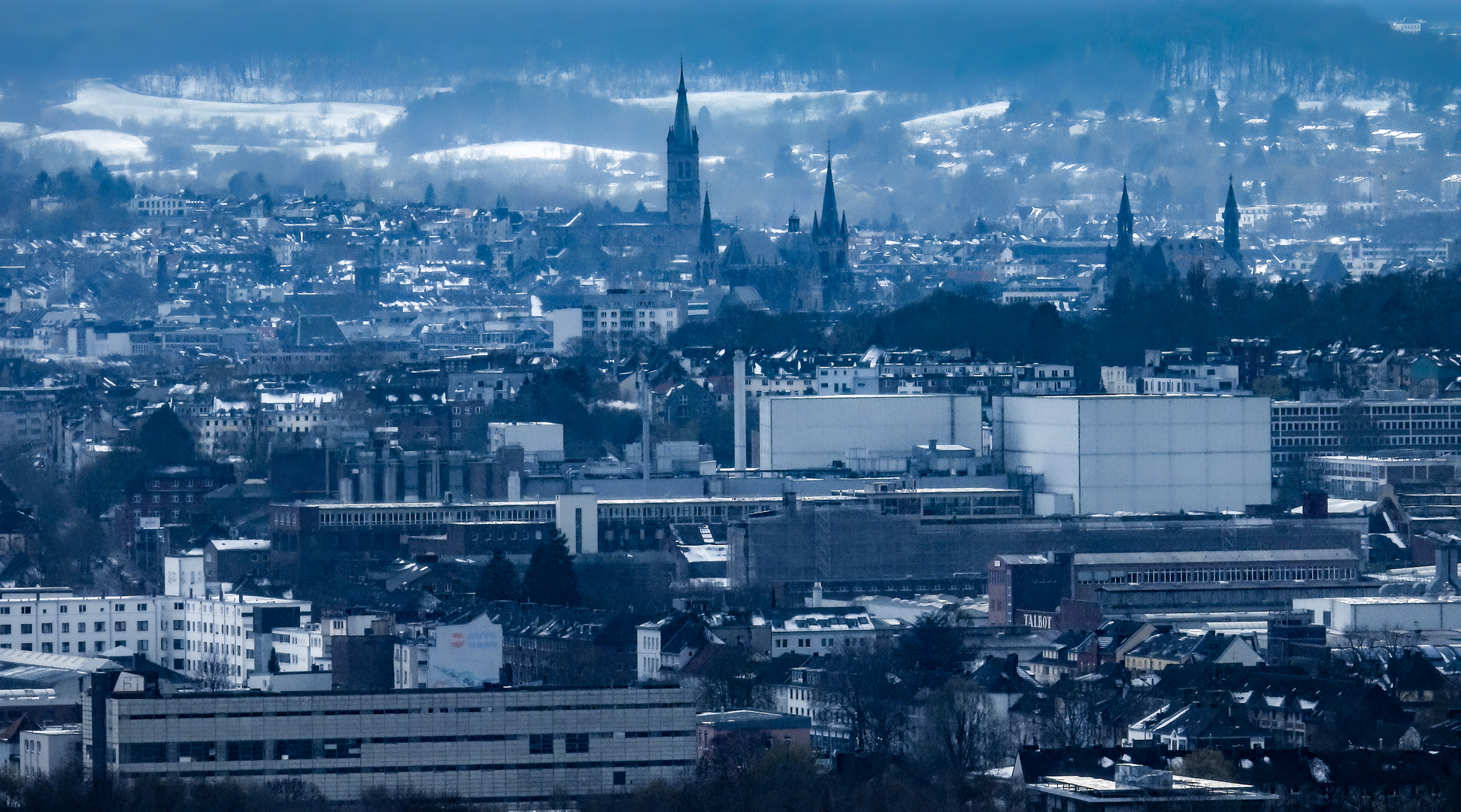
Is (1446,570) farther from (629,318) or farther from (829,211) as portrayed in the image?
(829,211)

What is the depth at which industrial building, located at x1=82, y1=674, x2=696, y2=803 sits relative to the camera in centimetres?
3067

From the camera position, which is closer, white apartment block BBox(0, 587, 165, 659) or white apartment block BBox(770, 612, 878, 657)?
white apartment block BBox(770, 612, 878, 657)

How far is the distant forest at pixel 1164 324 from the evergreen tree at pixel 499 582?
80.2 feet

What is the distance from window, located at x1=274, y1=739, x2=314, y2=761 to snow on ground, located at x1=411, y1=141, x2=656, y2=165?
5034 inches

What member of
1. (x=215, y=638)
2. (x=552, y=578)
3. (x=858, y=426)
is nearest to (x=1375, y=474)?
(x=858, y=426)

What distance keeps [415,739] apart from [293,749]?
87 centimetres

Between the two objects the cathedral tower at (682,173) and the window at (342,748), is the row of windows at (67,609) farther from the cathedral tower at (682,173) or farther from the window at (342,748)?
the cathedral tower at (682,173)

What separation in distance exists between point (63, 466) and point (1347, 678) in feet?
117

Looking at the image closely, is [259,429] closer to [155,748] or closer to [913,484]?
[913,484]

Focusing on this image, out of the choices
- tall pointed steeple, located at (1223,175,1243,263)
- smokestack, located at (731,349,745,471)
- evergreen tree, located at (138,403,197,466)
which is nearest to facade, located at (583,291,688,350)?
smokestack, located at (731,349,745,471)

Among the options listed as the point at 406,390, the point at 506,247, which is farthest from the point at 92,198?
the point at 406,390

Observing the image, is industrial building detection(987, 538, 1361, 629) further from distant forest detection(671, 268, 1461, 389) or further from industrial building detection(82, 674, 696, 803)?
distant forest detection(671, 268, 1461, 389)

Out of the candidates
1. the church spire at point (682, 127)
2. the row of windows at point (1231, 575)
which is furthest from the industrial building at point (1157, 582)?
the church spire at point (682, 127)

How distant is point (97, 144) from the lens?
151 m
